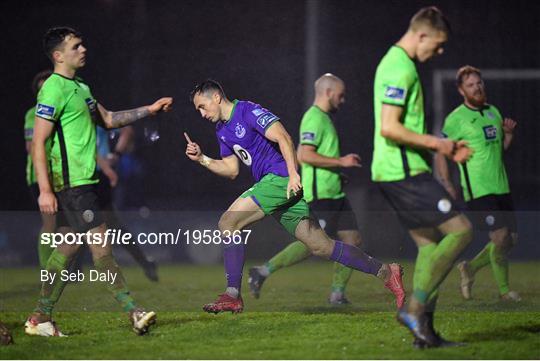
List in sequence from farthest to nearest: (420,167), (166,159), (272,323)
Answer: 1. (166,159)
2. (272,323)
3. (420,167)

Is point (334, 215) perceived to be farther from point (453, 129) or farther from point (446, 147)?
point (446, 147)

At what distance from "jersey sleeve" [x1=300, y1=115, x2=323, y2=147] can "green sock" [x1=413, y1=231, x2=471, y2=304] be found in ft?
10.3

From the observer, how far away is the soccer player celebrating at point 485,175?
1036 cm

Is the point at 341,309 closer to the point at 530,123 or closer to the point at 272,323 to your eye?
the point at 272,323

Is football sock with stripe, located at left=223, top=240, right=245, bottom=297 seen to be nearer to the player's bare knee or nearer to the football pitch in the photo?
the player's bare knee

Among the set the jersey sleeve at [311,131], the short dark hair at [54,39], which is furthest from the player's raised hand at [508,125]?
the short dark hair at [54,39]

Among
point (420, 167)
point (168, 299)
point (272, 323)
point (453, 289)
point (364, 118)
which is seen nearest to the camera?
point (420, 167)

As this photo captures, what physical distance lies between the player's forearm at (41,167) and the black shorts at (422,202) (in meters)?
2.24

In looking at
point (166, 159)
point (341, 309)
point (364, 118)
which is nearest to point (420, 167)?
point (341, 309)

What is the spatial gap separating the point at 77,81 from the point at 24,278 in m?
5.15

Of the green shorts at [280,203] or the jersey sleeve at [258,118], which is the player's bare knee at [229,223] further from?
the jersey sleeve at [258,118]

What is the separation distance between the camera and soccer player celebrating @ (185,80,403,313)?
8477 millimetres

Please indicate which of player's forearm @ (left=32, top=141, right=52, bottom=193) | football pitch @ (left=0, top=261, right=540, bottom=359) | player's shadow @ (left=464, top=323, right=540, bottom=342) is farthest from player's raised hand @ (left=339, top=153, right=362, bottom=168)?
player's forearm @ (left=32, top=141, right=52, bottom=193)

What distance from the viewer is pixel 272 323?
29.2 ft
